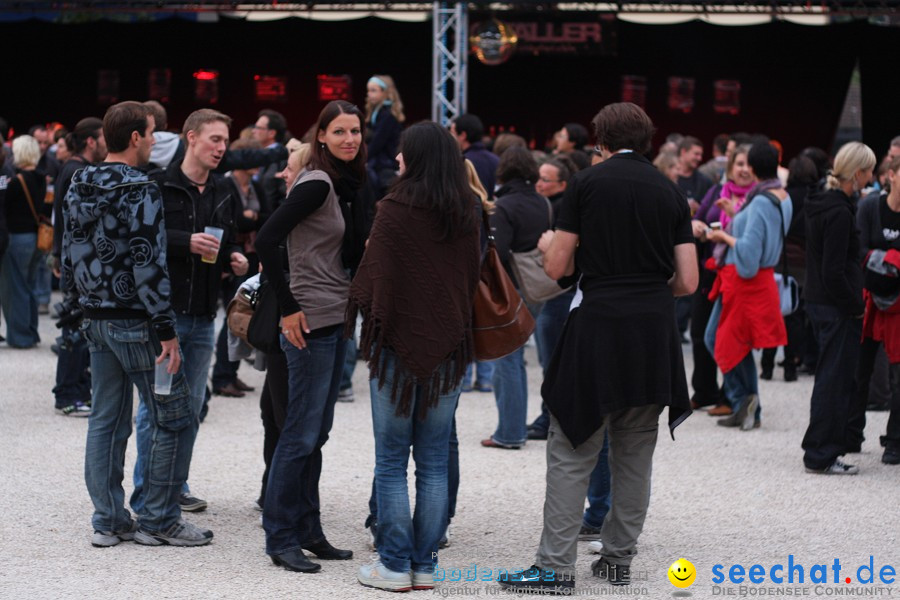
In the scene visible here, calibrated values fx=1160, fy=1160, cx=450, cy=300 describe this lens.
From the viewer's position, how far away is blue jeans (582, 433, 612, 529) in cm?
542

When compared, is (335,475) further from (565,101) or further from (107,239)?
(565,101)

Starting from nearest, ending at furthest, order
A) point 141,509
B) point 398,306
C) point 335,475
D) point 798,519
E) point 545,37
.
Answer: point 398,306, point 141,509, point 798,519, point 335,475, point 545,37

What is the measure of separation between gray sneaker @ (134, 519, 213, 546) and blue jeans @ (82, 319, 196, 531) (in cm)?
3

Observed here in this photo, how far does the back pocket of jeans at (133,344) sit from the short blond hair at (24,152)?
6668mm

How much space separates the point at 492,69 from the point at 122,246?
16.6 metres

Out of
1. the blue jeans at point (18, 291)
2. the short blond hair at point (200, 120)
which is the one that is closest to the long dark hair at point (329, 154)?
the short blond hair at point (200, 120)

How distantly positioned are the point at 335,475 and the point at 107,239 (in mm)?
2217

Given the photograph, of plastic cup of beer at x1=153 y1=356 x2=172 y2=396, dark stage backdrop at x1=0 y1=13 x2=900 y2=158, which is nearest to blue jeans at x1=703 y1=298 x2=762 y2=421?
plastic cup of beer at x1=153 y1=356 x2=172 y2=396

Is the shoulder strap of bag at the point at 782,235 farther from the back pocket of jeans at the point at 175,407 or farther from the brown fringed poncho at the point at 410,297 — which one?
the back pocket of jeans at the point at 175,407

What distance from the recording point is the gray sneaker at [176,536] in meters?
5.20

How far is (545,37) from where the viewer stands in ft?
64.0

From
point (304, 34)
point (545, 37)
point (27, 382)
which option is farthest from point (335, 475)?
point (304, 34)

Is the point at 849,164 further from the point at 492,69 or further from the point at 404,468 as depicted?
the point at 492,69

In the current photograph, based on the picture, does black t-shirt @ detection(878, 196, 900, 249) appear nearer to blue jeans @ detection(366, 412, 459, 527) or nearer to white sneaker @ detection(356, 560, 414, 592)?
blue jeans @ detection(366, 412, 459, 527)
